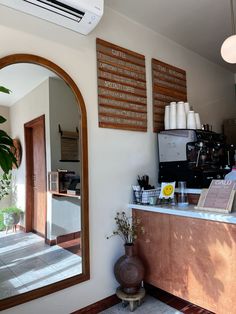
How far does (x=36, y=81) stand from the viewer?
1838 mm

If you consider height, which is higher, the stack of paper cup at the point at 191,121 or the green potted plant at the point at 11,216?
the stack of paper cup at the point at 191,121

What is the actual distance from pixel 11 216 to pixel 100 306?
3.40ft

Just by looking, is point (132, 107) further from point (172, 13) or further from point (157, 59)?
point (172, 13)

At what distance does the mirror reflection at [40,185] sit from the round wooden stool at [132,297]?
398mm

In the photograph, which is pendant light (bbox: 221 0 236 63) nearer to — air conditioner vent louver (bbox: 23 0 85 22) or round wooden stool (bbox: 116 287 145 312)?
air conditioner vent louver (bbox: 23 0 85 22)

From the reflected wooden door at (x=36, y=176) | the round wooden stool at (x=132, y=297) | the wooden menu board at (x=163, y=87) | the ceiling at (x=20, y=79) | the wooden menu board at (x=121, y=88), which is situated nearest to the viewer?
the ceiling at (x=20, y=79)

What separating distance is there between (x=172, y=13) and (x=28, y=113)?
169 cm

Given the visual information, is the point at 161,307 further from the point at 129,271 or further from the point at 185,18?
the point at 185,18

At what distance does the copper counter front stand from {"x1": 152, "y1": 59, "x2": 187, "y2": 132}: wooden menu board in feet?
3.42

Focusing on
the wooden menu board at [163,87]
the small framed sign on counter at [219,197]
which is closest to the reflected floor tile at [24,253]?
the small framed sign on counter at [219,197]

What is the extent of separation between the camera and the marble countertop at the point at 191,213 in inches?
62.3

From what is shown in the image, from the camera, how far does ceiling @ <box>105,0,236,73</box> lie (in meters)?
2.21

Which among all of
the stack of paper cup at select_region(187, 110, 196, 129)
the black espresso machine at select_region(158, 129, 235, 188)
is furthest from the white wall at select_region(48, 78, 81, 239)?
the stack of paper cup at select_region(187, 110, 196, 129)

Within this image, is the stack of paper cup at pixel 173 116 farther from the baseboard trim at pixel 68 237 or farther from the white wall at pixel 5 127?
the white wall at pixel 5 127
